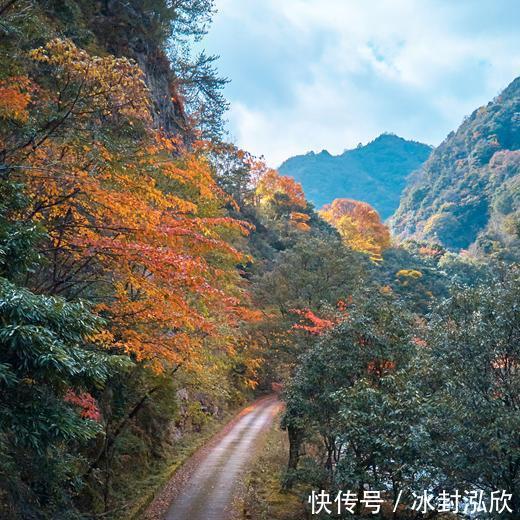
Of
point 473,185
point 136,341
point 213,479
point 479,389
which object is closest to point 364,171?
point 473,185

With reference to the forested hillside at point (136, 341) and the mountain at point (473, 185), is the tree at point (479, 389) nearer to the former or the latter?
the forested hillside at point (136, 341)

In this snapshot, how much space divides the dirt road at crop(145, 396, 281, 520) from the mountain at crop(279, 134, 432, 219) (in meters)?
140

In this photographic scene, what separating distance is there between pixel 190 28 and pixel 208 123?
9127 millimetres

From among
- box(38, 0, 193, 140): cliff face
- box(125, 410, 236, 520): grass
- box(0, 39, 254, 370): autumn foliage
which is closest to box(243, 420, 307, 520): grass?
box(125, 410, 236, 520): grass

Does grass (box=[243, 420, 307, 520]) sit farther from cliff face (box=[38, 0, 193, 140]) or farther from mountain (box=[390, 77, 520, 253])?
mountain (box=[390, 77, 520, 253])

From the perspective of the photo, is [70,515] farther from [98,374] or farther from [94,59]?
[94,59]

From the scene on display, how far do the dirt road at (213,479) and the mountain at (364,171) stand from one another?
460 ft

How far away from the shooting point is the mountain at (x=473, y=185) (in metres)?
78.2

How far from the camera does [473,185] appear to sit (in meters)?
90.9

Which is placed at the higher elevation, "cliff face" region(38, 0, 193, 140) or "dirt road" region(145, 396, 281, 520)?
"cliff face" region(38, 0, 193, 140)

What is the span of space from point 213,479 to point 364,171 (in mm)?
172251

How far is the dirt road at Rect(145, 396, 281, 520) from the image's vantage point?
1295 cm

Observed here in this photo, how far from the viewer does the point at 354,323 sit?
38.1 ft

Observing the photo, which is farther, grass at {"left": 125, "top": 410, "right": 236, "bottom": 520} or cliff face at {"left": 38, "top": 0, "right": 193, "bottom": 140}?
cliff face at {"left": 38, "top": 0, "right": 193, "bottom": 140}
